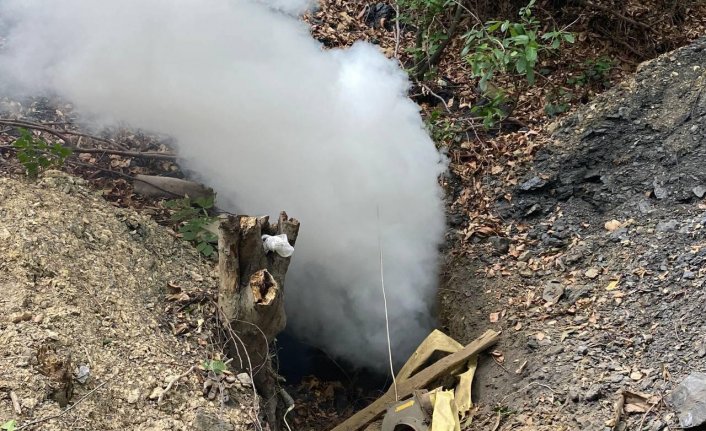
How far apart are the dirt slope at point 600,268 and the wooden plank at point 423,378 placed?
101 mm

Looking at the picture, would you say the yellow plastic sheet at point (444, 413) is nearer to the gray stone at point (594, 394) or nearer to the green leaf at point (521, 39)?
the gray stone at point (594, 394)

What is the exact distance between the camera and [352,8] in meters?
6.77

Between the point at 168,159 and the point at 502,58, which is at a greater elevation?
the point at 502,58

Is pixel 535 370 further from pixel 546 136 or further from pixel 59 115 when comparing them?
pixel 59 115

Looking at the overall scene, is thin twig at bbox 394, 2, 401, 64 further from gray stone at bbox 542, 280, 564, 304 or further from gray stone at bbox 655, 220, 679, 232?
gray stone at bbox 655, 220, 679, 232

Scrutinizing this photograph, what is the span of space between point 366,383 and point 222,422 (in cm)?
207

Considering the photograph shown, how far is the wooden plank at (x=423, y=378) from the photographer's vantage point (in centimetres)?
382

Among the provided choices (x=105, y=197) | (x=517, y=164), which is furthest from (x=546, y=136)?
(x=105, y=197)

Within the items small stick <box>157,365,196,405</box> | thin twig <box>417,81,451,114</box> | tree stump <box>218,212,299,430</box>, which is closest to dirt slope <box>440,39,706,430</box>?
→ thin twig <box>417,81,451,114</box>

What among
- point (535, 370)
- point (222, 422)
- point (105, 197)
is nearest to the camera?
point (222, 422)

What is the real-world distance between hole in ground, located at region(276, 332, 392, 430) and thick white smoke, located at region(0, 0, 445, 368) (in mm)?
108

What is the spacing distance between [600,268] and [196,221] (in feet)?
8.60

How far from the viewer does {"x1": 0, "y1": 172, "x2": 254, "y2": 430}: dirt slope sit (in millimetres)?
2785

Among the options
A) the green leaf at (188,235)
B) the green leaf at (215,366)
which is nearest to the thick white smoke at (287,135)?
the green leaf at (188,235)
